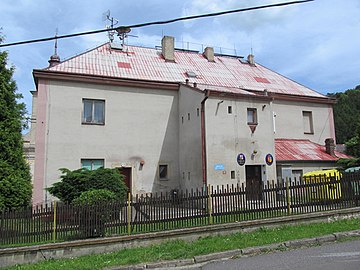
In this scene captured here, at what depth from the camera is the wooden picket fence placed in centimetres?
955

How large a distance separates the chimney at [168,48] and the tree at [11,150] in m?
13.4

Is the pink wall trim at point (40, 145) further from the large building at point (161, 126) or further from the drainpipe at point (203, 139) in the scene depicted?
the drainpipe at point (203, 139)

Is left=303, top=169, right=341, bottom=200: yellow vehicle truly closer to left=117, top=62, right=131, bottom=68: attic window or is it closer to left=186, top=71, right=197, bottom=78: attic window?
left=186, top=71, right=197, bottom=78: attic window

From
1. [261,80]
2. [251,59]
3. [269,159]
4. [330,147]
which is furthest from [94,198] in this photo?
[251,59]

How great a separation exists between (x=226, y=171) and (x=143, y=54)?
1229 cm

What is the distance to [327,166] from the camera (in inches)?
802

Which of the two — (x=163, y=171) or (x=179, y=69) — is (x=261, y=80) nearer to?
(x=179, y=69)

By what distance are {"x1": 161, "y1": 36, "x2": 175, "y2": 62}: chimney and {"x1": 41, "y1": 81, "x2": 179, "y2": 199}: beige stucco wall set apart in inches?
184

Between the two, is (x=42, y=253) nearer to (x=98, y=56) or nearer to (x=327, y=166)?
(x=98, y=56)

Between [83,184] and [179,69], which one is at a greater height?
[179,69]

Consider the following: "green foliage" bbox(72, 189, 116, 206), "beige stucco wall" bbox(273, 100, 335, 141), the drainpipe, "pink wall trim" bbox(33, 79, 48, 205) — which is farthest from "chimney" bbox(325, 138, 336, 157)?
"pink wall trim" bbox(33, 79, 48, 205)

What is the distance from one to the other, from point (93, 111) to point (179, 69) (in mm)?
7465

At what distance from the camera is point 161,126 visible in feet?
67.1

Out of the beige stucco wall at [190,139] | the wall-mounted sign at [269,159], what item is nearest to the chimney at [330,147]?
the wall-mounted sign at [269,159]
